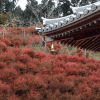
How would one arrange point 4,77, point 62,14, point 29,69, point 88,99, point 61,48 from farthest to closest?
point 62,14 < point 61,48 < point 29,69 < point 4,77 < point 88,99

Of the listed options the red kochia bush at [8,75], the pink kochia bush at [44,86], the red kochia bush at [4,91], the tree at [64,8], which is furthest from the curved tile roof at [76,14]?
the tree at [64,8]

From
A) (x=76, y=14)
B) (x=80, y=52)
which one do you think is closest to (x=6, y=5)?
(x=80, y=52)

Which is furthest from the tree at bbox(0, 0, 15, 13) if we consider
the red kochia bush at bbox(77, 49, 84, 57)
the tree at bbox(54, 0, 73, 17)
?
the red kochia bush at bbox(77, 49, 84, 57)

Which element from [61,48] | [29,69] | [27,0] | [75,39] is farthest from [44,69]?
[27,0]

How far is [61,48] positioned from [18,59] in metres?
2.81

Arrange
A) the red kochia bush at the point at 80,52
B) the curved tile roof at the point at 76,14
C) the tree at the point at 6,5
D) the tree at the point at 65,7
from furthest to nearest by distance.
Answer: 1. the tree at the point at 65,7
2. the tree at the point at 6,5
3. the red kochia bush at the point at 80,52
4. the curved tile roof at the point at 76,14

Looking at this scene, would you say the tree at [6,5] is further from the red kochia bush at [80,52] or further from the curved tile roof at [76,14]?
the red kochia bush at [80,52]

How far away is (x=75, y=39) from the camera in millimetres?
4672

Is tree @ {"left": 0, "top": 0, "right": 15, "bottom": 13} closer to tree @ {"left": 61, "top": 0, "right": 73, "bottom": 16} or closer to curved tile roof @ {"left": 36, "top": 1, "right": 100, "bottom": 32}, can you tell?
tree @ {"left": 61, "top": 0, "right": 73, "bottom": 16}

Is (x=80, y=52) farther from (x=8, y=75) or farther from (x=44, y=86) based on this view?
(x=8, y=75)

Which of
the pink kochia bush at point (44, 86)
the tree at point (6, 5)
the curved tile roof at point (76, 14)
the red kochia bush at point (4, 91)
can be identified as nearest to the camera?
the red kochia bush at point (4, 91)

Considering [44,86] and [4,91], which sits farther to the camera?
[44,86]

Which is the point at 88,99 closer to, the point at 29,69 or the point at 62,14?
the point at 29,69

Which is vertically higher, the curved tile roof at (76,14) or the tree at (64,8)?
the tree at (64,8)
